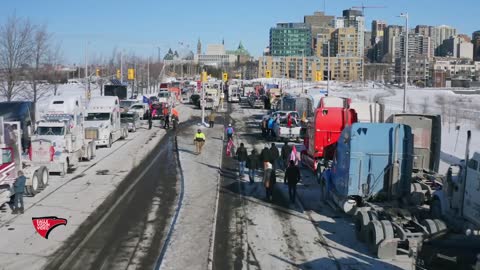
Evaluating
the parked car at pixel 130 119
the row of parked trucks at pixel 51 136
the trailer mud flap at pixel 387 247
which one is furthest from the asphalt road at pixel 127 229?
the parked car at pixel 130 119

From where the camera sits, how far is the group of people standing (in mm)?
18688

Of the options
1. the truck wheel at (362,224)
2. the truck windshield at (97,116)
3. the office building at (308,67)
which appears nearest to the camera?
the truck wheel at (362,224)

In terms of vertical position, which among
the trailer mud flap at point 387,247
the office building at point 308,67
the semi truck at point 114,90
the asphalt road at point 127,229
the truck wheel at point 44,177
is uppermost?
the office building at point 308,67

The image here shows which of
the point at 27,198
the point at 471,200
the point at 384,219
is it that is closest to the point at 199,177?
the point at 27,198

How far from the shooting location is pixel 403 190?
16.4m

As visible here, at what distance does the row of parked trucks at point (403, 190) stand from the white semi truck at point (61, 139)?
35.0 feet

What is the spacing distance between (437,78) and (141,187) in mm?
172526

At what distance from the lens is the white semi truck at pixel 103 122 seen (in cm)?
3275

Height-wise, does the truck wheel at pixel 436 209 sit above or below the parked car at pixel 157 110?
below

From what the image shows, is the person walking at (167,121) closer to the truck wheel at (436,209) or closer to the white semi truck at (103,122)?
the white semi truck at (103,122)

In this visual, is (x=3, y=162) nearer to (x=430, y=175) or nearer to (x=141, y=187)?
(x=141, y=187)

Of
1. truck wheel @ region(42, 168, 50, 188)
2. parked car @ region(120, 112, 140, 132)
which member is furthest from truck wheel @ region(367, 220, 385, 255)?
parked car @ region(120, 112, 140, 132)

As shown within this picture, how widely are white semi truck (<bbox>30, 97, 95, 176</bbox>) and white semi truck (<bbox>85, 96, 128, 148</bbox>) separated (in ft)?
6.50

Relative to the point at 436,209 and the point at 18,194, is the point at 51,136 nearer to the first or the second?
the point at 18,194
